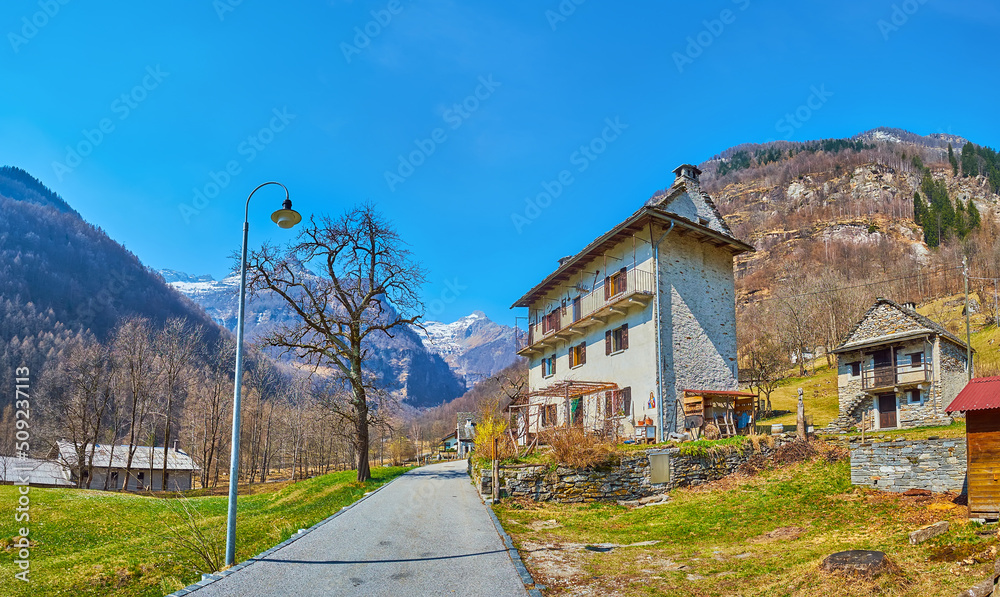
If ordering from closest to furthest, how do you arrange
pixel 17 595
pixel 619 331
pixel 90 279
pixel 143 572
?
pixel 17 595
pixel 143 572
pixel 619 331
pixel 90 279

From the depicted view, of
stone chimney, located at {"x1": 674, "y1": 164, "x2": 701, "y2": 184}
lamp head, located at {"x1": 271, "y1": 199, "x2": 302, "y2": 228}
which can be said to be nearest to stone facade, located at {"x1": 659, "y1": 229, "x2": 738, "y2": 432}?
stone chimney, located at {"x1": 674, "y1": 164, "x2": 701, "y2": 184}

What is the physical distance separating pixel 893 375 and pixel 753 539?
29.2 meters

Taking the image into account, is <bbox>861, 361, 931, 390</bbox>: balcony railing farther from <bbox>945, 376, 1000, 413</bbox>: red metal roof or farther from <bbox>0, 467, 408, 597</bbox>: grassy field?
<bbox>0, 467, 408, 597</bbox>: grassy field

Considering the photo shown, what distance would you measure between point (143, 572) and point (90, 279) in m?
175

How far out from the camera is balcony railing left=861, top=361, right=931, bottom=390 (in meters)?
33.8

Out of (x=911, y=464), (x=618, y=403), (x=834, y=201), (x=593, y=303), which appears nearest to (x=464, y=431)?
(x=593, y=303)

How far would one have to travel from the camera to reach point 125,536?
655 inches

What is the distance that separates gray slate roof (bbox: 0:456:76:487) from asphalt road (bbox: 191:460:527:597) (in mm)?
42067

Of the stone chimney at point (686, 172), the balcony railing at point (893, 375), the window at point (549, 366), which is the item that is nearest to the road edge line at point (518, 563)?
the window at point (549, 366)

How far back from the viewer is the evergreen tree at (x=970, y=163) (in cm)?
14425

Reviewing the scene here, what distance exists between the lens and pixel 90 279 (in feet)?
497

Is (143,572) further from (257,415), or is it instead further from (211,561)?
(257,415)

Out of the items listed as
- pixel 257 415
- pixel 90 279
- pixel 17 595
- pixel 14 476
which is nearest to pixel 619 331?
pixel 17 595

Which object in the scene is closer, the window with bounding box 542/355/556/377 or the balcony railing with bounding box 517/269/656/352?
the balcony railing with bounding box 517/269/656/352
